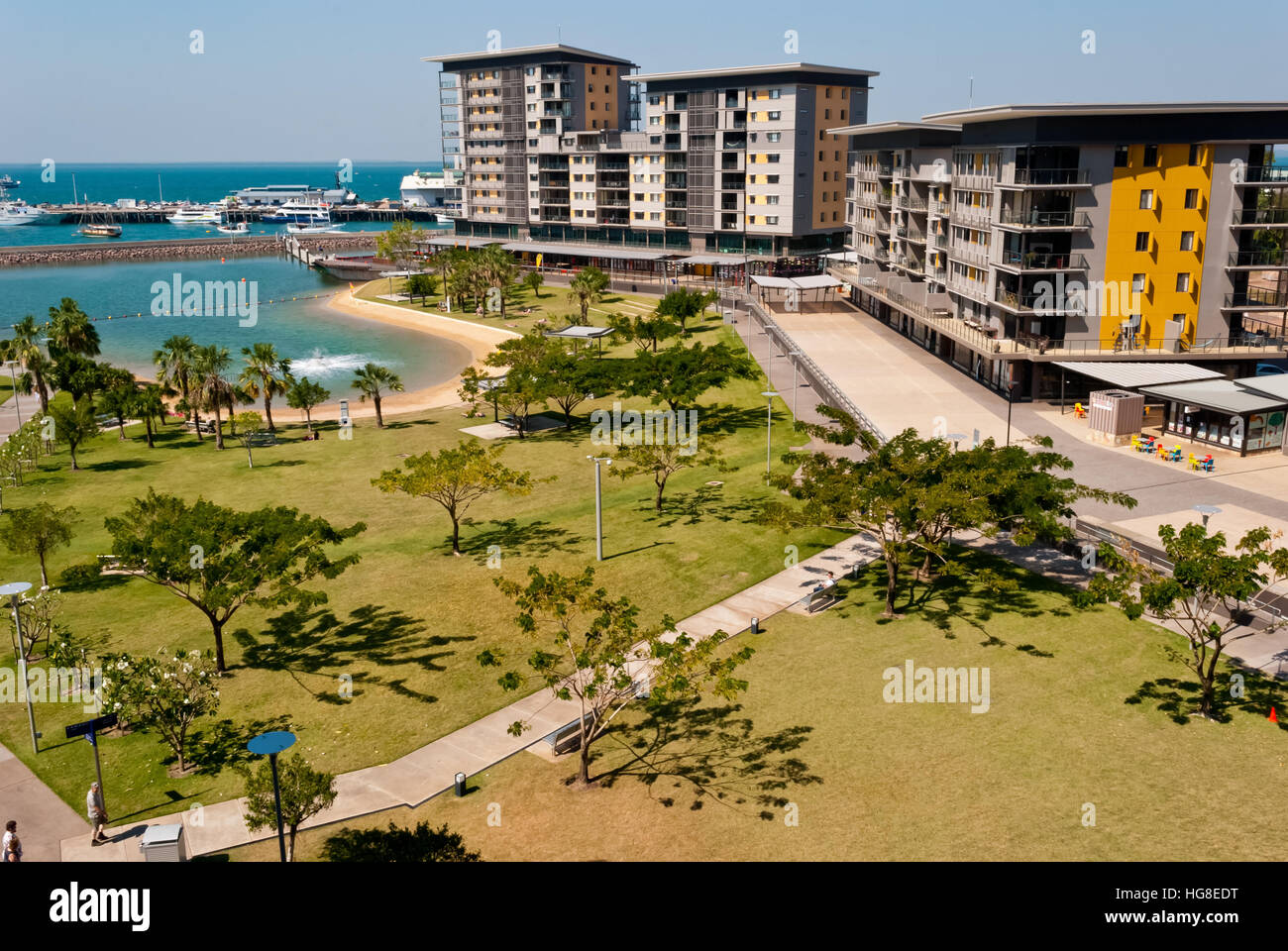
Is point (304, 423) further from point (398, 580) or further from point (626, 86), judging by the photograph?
point (626, 86)

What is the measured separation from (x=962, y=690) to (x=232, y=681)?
86.0 feet

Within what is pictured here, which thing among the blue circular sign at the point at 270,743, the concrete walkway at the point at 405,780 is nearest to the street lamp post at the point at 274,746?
the blue circular sign at the point at 270,743

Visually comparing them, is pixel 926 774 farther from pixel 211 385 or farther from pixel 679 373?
pixel 211 385

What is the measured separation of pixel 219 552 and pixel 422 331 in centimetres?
9262

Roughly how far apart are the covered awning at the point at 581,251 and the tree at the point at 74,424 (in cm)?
8975

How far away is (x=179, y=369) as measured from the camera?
72.1 meters

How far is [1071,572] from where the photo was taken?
43250 mm

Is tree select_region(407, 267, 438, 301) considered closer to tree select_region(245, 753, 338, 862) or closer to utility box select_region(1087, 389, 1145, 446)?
utility box select_region(1087, 389, 1145, 446)

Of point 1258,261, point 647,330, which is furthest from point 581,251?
point 1258,261

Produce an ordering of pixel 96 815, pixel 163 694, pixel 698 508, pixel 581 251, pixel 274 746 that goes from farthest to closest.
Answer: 1. pixel 581 251
2. pixel 698 508
3. pixel 163 694
4. pixel 96 815
5. pixel 274 746

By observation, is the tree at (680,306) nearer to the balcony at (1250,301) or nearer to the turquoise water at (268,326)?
the turquoise water at (268,326)

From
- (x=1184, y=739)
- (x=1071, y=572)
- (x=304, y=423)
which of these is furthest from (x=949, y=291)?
(x=1184, y=739)

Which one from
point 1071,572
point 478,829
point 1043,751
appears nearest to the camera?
point 478,829

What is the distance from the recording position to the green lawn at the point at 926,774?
86.0 feet
